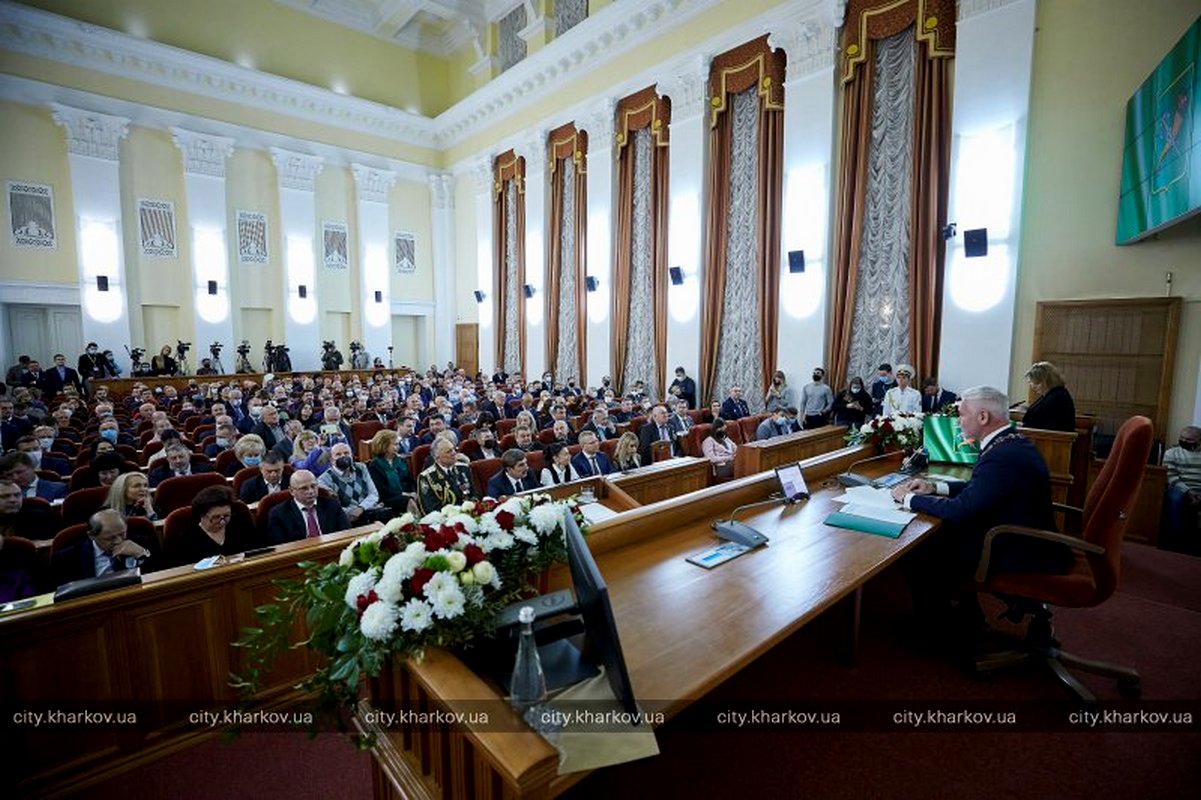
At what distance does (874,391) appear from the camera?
8.03m

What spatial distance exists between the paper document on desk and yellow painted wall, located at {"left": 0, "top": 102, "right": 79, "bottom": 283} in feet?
55.9

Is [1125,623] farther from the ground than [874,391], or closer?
closer

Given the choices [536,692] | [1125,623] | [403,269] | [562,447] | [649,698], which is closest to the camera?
[536,692]

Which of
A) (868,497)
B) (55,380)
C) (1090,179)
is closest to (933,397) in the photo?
(1090,179)

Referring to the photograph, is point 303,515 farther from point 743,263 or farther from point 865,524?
point 743,263

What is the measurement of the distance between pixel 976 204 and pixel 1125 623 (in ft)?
19.4

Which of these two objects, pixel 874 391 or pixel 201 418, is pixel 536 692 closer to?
pixel 874 391

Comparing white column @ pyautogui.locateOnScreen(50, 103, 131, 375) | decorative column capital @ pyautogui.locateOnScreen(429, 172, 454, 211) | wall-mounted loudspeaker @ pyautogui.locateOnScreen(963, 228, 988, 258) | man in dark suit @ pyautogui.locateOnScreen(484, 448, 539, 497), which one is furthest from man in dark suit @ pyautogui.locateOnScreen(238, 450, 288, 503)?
decorative column capital @ pyautogui.locateOnScreen(429, 172, 454, 211)

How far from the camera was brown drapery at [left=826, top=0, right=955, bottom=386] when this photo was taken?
7.64m

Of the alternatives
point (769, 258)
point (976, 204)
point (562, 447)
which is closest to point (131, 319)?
point (562, 447)

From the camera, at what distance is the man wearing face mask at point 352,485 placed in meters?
4.60

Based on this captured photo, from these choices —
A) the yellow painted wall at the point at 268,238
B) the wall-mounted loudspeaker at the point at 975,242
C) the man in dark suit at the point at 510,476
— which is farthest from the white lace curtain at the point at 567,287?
the man in dark suit at the point at 510,476

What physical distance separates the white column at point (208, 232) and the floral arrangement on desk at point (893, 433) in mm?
15832

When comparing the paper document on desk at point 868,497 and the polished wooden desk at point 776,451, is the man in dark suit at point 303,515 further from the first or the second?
the paper document on desk at point 868,497
